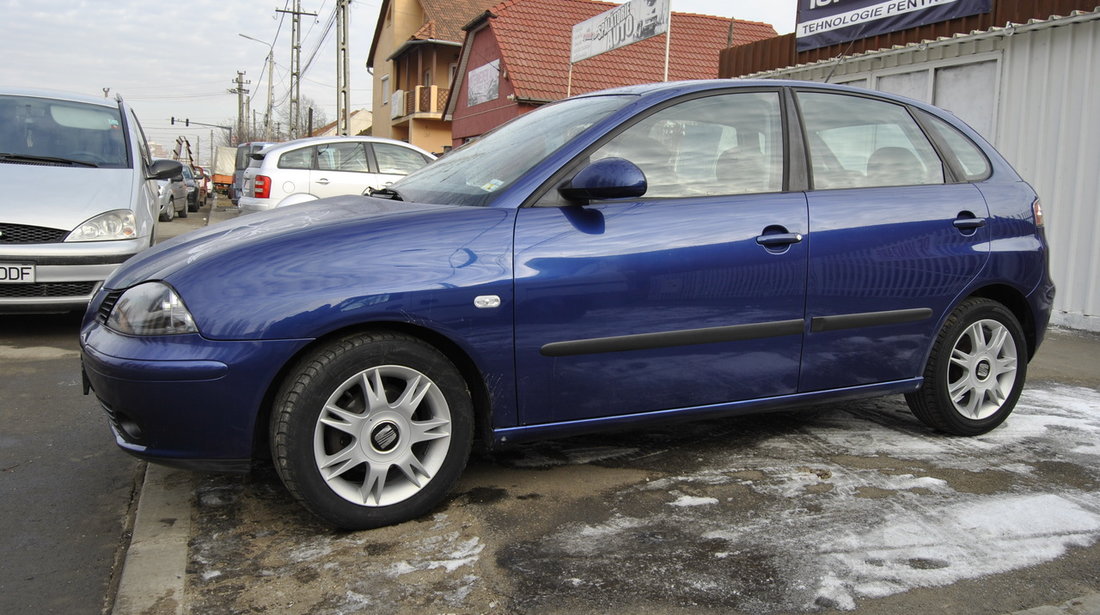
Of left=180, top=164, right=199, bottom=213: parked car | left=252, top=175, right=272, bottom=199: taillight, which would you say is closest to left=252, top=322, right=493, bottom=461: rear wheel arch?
left=252, top=175, right=272, bottom=199: taillight

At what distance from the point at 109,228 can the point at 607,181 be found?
4436mm

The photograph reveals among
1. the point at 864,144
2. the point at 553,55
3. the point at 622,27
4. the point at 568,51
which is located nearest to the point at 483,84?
the point at 553,55

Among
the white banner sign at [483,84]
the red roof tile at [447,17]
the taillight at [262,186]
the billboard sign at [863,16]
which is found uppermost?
the red roof tile at [447,17]

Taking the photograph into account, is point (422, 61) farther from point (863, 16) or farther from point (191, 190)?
point (863, 16)

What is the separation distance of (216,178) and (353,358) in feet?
129

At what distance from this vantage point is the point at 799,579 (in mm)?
2674

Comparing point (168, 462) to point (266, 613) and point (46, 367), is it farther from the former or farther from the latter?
point (46, 367)

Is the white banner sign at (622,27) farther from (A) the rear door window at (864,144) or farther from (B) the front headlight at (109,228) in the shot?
(A) the rear door window at (864,144)

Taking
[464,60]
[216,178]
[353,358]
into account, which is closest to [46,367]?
[353,358]

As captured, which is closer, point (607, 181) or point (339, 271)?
point (339, 271)

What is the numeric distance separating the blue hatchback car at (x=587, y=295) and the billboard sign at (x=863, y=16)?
5.30m

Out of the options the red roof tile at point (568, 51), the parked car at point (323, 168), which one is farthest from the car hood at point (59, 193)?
the red roof tile at point (568, 51)

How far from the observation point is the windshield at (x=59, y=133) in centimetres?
671

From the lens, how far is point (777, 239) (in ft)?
11.4
